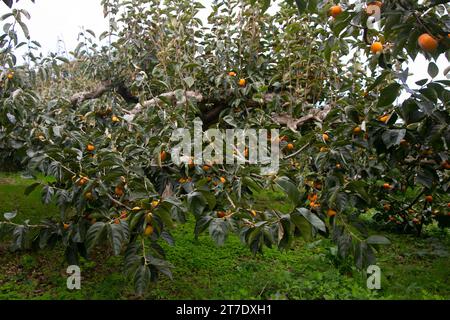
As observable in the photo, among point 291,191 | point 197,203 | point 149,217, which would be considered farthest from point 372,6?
point 149,217

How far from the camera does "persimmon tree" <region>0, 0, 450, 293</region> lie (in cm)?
160

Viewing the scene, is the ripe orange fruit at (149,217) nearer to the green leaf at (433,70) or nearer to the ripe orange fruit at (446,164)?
the green leaf at (433,70)

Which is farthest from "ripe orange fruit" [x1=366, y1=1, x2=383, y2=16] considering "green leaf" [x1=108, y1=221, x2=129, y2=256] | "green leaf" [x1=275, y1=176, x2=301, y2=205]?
"green leaf" [x1=108, y1=221, x2=129, y2=256]

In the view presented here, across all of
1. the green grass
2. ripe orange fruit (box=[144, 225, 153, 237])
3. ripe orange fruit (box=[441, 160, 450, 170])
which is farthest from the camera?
the green grass

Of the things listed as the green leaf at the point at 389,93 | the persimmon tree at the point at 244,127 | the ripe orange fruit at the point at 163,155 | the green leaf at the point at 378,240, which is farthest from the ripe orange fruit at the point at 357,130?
the ripe orange fruit at the point at 163,155

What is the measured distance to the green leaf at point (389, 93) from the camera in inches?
61.8

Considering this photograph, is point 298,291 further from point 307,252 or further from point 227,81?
point 227,81

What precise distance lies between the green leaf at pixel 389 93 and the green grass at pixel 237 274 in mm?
1255

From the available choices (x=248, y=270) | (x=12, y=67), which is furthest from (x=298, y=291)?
(x=12, y=67)

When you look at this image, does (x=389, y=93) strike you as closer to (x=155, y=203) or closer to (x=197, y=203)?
(x=197, y=203)

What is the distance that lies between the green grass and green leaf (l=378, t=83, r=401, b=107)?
1255 millimetres

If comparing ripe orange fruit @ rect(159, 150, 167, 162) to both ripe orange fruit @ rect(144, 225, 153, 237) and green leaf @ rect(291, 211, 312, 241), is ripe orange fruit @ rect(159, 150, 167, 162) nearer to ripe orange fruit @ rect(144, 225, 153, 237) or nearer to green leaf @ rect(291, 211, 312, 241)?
ripe orange fruit @ rect(144, 225, 153, 237)

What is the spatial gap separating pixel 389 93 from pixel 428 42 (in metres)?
0.27
